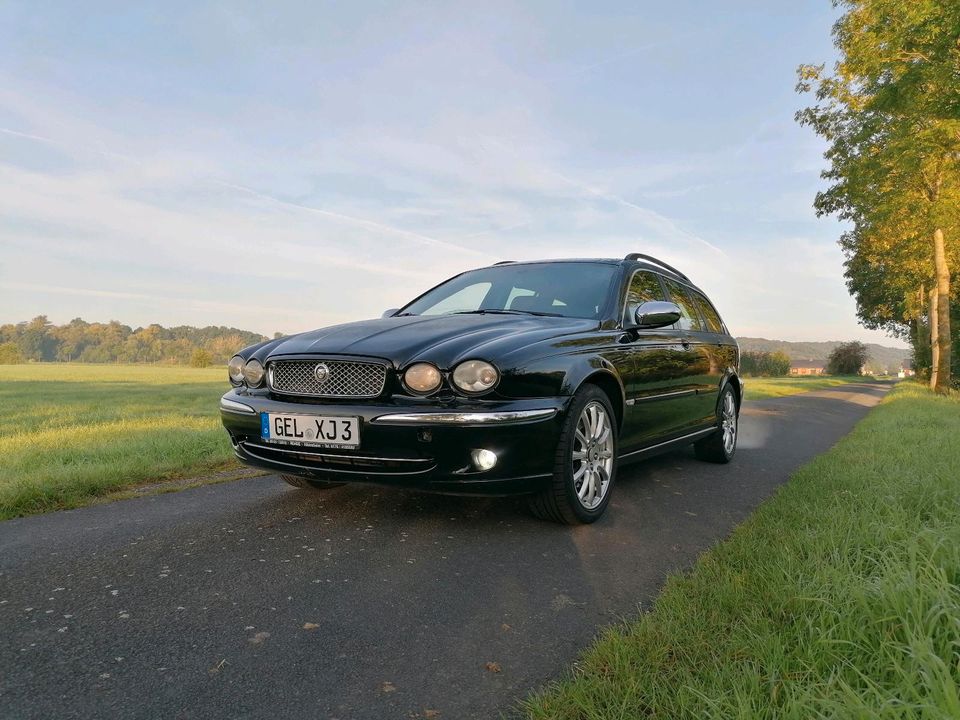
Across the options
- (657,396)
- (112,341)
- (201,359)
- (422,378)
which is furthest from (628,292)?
(112,341)

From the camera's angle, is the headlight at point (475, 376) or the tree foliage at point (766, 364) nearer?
the headlight at point (475, 376)

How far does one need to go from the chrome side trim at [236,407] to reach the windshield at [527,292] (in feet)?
5.08

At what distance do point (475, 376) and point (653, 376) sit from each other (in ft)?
5.67

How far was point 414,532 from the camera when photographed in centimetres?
340

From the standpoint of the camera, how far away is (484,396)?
10.4 ft

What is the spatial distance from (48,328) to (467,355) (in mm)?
147531

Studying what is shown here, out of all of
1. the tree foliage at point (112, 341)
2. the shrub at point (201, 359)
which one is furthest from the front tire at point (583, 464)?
the tree foliage at point (112, 341)

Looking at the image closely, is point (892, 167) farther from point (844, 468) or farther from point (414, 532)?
point (414, 532)

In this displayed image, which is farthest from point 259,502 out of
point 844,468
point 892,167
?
point 892,167

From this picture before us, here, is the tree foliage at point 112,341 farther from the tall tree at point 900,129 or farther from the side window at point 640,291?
the side window at point 640,291

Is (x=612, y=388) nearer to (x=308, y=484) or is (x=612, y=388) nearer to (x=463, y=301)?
(x=463, y=301)

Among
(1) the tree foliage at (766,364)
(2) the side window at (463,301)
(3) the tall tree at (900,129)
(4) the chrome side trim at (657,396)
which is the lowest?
(1) the tree foliage at (766,364)

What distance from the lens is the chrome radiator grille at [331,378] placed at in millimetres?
3311

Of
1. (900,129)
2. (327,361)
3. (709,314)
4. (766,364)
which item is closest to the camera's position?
(327,361)
